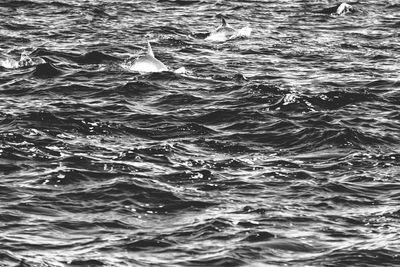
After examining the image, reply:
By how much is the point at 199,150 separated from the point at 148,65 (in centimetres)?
909

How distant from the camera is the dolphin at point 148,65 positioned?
32.0 metres

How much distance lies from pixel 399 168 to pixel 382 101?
6.54 m

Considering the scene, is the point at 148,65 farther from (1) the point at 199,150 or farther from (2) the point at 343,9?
(2) the point at 343,9

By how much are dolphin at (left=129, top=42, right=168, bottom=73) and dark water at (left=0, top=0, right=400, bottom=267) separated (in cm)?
69

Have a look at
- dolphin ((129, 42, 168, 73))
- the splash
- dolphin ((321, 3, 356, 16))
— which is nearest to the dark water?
the splash

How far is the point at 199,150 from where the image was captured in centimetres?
2350

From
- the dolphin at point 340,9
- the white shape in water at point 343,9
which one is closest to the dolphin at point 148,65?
the dolphin at point 340,9

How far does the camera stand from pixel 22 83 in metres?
29.7

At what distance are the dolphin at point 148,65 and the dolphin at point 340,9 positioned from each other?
51.6 feet

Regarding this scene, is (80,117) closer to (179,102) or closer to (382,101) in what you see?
(179,102)

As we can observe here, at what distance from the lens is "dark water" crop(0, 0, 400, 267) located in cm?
1753

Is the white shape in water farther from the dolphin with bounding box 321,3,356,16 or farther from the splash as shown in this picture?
the splash

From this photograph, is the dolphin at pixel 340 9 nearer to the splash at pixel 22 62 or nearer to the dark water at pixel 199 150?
the dark water at pixel 199 150

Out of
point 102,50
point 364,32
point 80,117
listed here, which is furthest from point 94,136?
point 364,32
